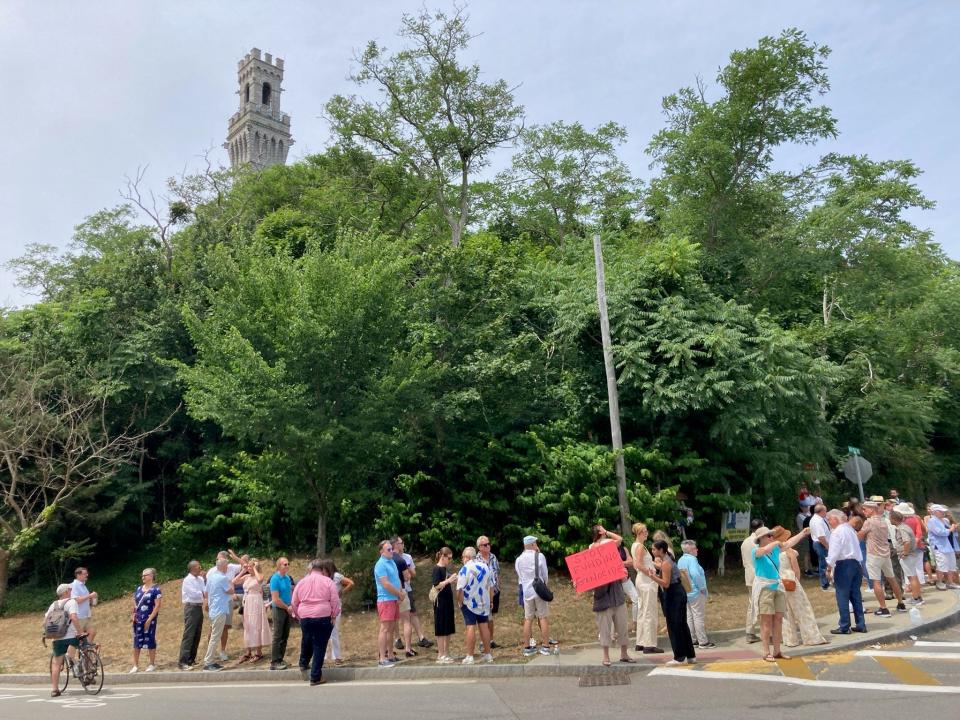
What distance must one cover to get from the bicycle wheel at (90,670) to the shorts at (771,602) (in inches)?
367

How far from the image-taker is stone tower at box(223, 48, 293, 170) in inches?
3664

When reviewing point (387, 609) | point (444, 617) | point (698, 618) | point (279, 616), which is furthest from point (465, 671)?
point (698, 618)

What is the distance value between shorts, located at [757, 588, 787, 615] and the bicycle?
9.33m

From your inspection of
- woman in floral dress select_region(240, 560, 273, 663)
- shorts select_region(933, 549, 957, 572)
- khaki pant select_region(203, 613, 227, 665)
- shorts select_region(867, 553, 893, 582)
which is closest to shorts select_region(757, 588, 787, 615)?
shorts select_region(867, 553, 893, 582)

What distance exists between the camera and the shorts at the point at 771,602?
8.71m

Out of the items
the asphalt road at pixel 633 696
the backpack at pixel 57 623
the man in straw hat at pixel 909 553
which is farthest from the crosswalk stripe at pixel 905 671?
the backpack at pixel 57 623

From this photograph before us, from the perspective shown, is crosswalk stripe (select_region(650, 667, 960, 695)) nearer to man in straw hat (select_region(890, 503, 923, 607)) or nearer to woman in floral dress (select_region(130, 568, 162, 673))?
man in straw hat (select_region(890, 503, 923, 607))

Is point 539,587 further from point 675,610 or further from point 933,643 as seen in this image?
point 933,643

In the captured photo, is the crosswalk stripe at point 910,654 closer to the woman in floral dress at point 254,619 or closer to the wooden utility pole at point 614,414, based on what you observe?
the wooden utility pole at point 614,414

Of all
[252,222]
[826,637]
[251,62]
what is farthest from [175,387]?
[251,62]

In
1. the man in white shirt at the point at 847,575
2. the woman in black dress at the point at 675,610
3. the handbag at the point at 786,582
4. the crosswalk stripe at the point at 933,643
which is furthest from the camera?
the man in white shirt at the point at 847,575

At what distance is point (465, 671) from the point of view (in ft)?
31.3

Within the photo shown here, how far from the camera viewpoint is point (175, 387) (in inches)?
859

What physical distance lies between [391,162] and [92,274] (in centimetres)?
1118
